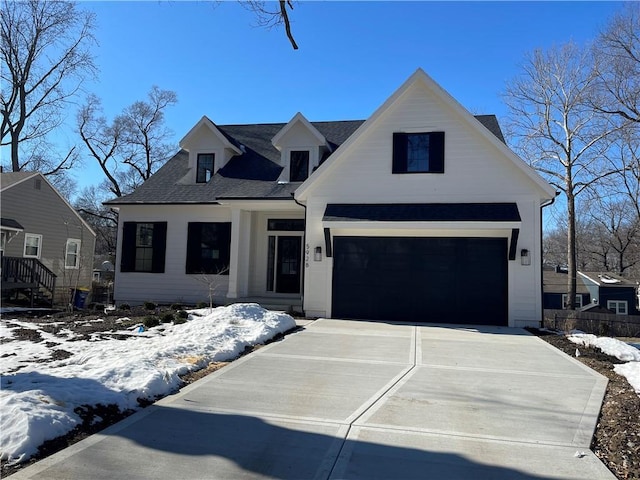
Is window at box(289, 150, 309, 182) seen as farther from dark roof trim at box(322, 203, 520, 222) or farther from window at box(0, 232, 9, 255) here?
window at box(0, 232, 9, 255)

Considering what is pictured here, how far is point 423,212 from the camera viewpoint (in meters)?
12.1

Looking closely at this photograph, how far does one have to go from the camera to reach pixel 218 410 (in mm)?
4859

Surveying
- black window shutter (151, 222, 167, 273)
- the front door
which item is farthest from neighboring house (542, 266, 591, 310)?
black window shutter (151, 222, 167, 273)

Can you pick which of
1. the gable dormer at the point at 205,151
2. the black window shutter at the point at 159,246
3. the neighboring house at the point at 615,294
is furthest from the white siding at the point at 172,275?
the neighboring house at the point at 615,294

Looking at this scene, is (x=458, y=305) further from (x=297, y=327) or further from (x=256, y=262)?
(x=256, y=262)

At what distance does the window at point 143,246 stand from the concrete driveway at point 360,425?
355 inches

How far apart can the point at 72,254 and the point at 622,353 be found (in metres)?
25.5

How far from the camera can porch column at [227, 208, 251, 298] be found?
14500 mm

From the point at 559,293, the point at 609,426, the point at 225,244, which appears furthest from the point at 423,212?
the point at 559,293

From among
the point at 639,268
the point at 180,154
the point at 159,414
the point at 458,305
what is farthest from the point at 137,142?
the point at 639,268

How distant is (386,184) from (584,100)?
1714cm

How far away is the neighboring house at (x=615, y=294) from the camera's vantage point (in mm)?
34125

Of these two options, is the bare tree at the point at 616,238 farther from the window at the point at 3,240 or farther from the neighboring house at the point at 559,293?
the window at the point at 3,240

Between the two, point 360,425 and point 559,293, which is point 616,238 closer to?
point 559,293
